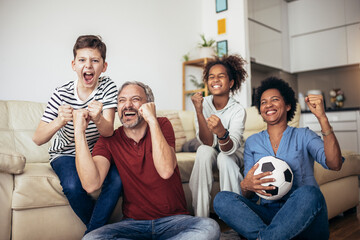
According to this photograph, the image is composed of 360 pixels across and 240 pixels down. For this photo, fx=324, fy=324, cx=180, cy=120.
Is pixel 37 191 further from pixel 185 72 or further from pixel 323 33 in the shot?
pixel 323 33

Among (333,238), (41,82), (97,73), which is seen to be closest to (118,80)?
(41,82)

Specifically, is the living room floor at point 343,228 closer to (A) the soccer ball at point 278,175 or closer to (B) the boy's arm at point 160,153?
(A) the soccer ball at point 278,175

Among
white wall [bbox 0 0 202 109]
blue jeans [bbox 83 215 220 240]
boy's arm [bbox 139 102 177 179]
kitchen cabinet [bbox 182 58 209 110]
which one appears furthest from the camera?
kitchen cabinet [bbox 182 58 209 110]

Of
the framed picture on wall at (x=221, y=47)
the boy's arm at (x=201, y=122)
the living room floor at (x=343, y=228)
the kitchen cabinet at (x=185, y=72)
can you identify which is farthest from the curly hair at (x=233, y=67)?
the framed picture on wall at (x=221, y=47)

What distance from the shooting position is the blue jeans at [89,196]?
1.58 m

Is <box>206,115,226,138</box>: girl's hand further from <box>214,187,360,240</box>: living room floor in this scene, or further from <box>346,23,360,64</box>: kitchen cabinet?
<box>346,23,360,64</box>: kitchen cabinet

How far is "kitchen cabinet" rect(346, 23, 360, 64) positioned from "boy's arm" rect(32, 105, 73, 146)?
4.62 metres

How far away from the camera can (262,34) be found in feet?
16.1

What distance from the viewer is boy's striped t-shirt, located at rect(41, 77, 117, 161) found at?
171cm

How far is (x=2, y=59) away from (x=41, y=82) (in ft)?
1.29

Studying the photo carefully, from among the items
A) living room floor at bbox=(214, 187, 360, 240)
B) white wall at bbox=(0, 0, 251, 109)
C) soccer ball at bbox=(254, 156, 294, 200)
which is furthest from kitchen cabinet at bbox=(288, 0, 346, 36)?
soccer ball at bbox=(254, 156, 294, 200)

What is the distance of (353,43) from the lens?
4.81 metres

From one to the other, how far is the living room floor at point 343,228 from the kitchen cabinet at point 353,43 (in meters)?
2.87

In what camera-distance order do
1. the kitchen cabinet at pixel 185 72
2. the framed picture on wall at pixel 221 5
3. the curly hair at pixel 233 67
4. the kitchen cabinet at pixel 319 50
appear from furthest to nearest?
Result: the kitchen cabinet at pixel 319 50
the framed picture on wall at pixel 221 5
the kitchen cabinet at pixel 185 72
the curly hair at pixel 233 67
